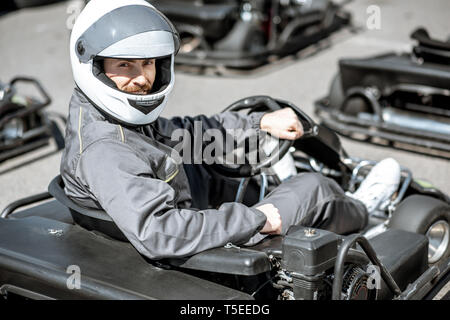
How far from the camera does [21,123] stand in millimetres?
4691

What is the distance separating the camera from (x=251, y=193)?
9.89 feet

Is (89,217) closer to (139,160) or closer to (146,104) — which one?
(139,160)

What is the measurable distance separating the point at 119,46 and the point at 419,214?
1.56 m

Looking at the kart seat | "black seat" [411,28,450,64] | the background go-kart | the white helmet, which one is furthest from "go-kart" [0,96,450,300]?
"black seat" [411,28,450,64]

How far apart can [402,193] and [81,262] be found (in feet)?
5.42

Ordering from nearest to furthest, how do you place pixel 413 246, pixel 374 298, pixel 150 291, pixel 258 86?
pixel 150 291, pixel 374 298, pixel 413 246, pixel 258 86

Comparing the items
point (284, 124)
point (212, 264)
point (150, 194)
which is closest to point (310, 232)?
point (212, 264)

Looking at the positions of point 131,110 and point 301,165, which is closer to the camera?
point 131,110

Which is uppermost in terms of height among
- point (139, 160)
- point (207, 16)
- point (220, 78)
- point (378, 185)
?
point (139, 160)

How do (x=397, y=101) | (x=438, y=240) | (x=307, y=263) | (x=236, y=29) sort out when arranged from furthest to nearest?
(x=236, y=29) → (x=397, y=101) → (x=438, y=240) → (x=307, y=263)

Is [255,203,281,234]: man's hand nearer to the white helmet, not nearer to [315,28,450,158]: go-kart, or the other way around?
the white helmet

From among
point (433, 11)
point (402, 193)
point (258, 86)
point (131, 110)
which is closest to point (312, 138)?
point (402, 193)

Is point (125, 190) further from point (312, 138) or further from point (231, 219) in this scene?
point (312, 138)
